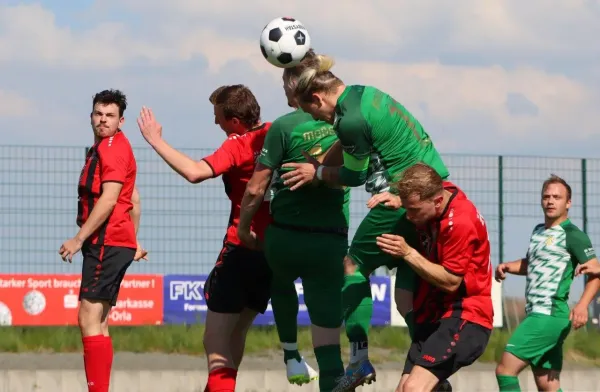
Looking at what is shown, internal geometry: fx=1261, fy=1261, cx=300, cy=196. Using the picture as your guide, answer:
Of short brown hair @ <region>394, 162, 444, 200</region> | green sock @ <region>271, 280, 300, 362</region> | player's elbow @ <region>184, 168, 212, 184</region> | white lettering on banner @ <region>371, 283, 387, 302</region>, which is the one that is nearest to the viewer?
short brown hair @ <region>394, 162, 444, 200</region>

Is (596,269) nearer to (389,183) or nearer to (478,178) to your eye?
(389,183)

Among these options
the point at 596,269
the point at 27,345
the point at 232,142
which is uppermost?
the point at 232,142

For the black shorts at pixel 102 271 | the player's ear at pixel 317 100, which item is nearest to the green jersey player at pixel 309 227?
the player's ear at pixel 317 100

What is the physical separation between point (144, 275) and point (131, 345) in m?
0.99

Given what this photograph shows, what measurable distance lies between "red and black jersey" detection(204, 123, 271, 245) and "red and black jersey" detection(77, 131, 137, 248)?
→ 0.79m

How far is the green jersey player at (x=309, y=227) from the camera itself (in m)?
7.80

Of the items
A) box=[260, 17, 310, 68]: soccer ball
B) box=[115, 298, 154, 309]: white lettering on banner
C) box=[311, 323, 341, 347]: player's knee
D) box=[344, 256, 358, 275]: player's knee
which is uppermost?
box=[260, 17, 310, 68]: soccer ball

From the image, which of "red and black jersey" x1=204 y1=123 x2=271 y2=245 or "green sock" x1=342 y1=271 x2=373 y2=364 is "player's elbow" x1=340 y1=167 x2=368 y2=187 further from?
"red and black jersey" x1=204 y1=123 x2=271 y2=245

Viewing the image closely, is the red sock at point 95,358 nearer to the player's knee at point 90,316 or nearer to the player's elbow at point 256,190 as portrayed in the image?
the player's knee at point 90,316

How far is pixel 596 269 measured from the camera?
9.23m

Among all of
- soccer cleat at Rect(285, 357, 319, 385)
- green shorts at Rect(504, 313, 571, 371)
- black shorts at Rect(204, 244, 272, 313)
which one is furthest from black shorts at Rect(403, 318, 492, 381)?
green shorts at Rect(504, 313, 571, 371)

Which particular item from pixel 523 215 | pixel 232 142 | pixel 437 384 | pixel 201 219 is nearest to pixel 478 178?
pixel 523 215

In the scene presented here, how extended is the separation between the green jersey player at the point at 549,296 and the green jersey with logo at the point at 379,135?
2142 mm

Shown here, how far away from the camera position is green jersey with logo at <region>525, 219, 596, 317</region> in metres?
9.32
